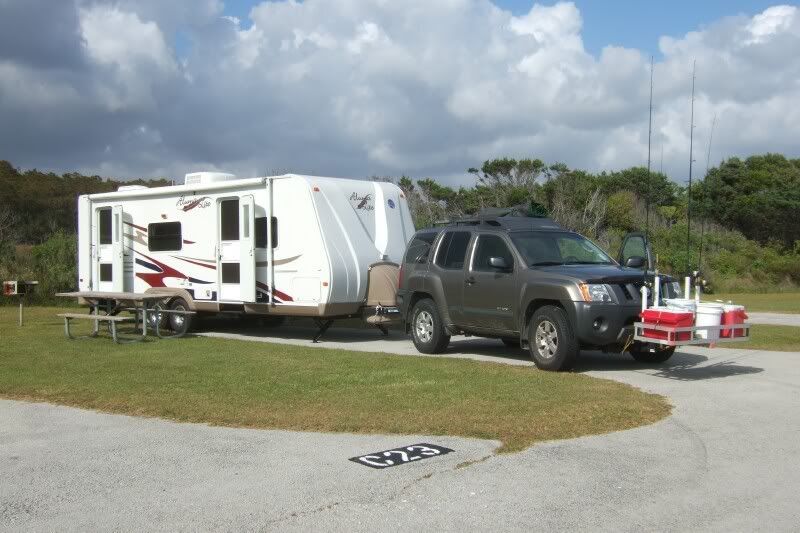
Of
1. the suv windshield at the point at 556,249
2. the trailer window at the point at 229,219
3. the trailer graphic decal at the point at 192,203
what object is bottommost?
the suv windshield at the point at 556,249

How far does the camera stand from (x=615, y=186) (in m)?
48.9

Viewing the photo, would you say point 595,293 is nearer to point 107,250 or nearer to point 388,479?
point 388,479

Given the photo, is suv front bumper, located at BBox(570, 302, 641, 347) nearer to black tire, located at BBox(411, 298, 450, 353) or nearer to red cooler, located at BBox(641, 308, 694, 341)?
red cooler, located at BBox(641, 308, 694, 341)

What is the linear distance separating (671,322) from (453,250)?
4325mm

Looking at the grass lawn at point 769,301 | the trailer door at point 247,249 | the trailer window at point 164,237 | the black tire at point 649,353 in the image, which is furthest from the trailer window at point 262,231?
the grass lawn at point 769,301

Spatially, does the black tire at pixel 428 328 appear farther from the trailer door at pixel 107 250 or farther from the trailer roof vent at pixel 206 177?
the trailer door at pixel 107 250

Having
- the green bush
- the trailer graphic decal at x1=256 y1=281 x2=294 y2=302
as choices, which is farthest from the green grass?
the green bush

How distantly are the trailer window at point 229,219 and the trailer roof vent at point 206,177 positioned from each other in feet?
2.29

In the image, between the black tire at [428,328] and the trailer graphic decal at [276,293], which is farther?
the trailer graphic decal at [276,293]

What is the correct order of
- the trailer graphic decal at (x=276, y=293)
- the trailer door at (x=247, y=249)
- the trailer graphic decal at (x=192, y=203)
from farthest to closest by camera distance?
the trailer graphic decal at (x=192, y=203)
the trailer door at (x=247, y=249)
the trailer graphic decal at (x=276, y=293)

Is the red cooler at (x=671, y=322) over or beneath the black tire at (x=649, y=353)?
over

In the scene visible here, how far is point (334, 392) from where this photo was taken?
9734 mm

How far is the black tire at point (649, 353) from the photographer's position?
1202cm

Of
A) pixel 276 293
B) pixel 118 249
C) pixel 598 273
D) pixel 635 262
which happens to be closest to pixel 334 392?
→ pixel 598 273
